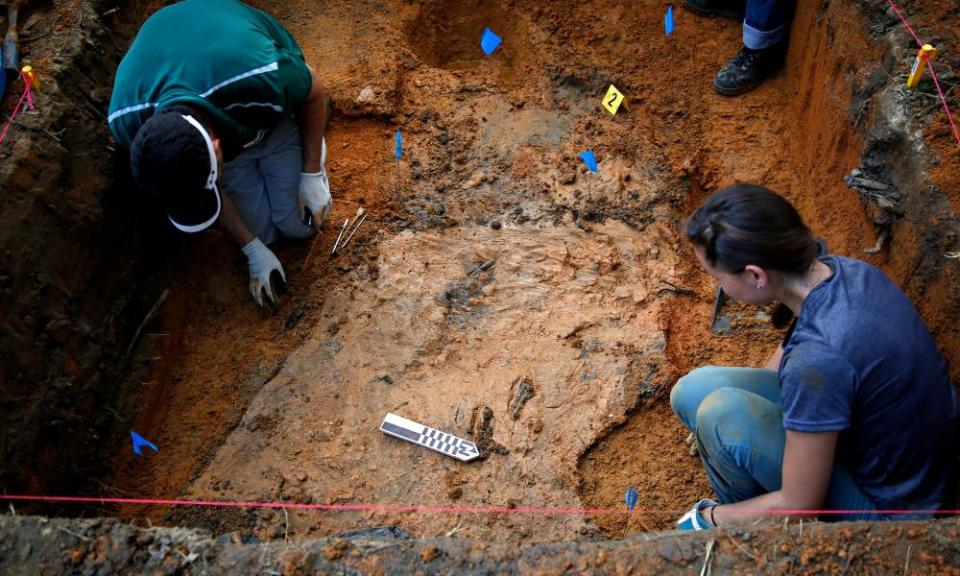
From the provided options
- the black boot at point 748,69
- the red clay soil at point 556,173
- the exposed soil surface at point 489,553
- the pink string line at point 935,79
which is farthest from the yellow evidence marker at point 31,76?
the pink string line at point 935,79

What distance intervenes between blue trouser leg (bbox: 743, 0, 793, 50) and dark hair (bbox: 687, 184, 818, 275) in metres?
2.24

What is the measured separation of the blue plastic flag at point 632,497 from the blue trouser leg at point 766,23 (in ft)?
7.66

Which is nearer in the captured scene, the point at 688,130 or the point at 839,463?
the point at 839,463

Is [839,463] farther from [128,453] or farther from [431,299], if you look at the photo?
[128,453]

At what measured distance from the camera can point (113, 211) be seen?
2.84 m

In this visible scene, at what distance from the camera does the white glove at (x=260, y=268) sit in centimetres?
308

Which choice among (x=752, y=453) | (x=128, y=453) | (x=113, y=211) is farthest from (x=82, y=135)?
(x=752, y=453)

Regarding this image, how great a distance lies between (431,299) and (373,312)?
25 centimetres

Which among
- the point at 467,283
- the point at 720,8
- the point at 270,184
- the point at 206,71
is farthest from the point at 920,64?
the point at 270,184

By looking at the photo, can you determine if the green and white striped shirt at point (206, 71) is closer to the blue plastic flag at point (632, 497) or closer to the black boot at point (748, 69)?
the blue plastic flag at point (632, 497)

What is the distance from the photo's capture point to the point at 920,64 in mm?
2473

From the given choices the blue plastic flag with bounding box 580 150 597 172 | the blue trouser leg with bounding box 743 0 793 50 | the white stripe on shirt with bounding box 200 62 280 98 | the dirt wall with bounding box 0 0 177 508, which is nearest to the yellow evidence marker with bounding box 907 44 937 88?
the blue trouser leg with bounding box 743 0 793 50

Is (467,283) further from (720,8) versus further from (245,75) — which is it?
(720,8)

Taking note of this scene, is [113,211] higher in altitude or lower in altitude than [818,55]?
lower
